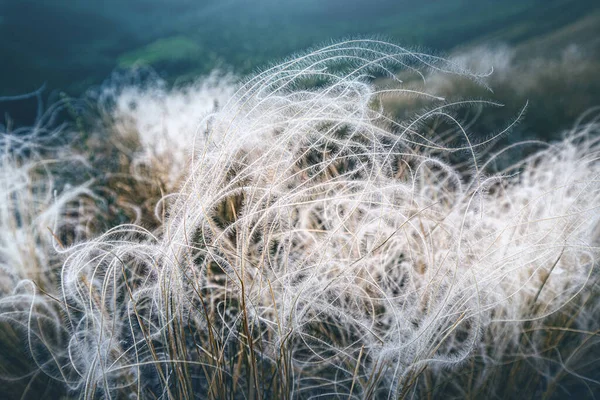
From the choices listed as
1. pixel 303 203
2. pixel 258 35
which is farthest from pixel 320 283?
pixel 258 35

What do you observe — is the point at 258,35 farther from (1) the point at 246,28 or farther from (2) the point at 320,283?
(2) the point at 320,283

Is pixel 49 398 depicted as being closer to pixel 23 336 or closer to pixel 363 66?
pixel 23 336

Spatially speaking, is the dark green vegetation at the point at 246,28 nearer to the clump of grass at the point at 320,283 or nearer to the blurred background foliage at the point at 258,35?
the blurred background foliage at the point at 258,35

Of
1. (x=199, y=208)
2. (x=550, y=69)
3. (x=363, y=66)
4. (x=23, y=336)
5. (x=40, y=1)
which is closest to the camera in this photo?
(x=199, y=208)

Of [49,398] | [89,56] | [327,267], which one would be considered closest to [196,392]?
[49,398]

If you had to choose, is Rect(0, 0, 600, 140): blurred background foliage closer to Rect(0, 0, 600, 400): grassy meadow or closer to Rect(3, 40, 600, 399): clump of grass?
Rect(0, 0, 600, 400): grassy meadow

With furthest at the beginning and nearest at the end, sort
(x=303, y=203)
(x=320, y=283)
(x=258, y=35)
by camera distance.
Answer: (x=258, y=35), (x=320, y=283), (x=303, y=203)

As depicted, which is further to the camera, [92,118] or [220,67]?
[220,67]

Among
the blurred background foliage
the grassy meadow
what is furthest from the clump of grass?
the blurred background foliage

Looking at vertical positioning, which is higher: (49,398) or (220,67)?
(220,67)
